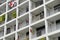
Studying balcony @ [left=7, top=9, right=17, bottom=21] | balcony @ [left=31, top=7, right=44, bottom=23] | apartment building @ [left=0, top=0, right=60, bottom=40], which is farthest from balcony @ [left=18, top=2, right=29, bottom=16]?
balcony @ [left=31, top=7, right=44, bottom=23]

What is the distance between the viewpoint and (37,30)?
→ 34.4 feet

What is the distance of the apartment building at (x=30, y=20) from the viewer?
966 cm

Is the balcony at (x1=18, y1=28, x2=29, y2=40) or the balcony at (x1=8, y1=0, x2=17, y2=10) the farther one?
the balcony at (x1=8, y1=0, x2=17, y2=10)

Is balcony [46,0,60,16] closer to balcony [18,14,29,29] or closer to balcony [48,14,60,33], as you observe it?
balcony [48,14,60,33]

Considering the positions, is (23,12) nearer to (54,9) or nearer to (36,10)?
(36,10)

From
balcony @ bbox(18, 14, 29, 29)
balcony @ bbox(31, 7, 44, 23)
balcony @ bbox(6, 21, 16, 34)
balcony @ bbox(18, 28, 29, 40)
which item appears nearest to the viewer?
balcony @ bbox(31, 7, 44, 23)

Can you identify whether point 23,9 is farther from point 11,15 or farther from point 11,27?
point 11,27

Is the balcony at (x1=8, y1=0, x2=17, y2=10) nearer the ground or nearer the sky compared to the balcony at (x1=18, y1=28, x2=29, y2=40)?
nearer the sky

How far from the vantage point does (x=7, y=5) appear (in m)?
12.3

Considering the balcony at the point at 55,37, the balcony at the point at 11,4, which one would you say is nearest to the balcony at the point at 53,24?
the balcony at the point at 55,37

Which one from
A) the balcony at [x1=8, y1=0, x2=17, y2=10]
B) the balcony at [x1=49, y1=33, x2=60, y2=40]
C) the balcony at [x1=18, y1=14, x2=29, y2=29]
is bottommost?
the balcony at [x1=49, y1=33, x2=60, y2=40]

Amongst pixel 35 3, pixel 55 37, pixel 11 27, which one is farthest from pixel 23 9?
pixel 55 37

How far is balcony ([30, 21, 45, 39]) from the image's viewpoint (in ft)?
33.3

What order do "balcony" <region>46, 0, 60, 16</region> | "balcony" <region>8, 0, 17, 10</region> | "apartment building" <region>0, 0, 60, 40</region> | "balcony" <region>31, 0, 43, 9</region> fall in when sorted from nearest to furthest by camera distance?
"apartment building" <region>0, 0, 60, 40</region>, "balcony" <region>46, 0, 60, 16</region>, "balcony" <region>31, 0, 43, 9</region>, "balcony" <region>8, 0, 17, 10</region>
